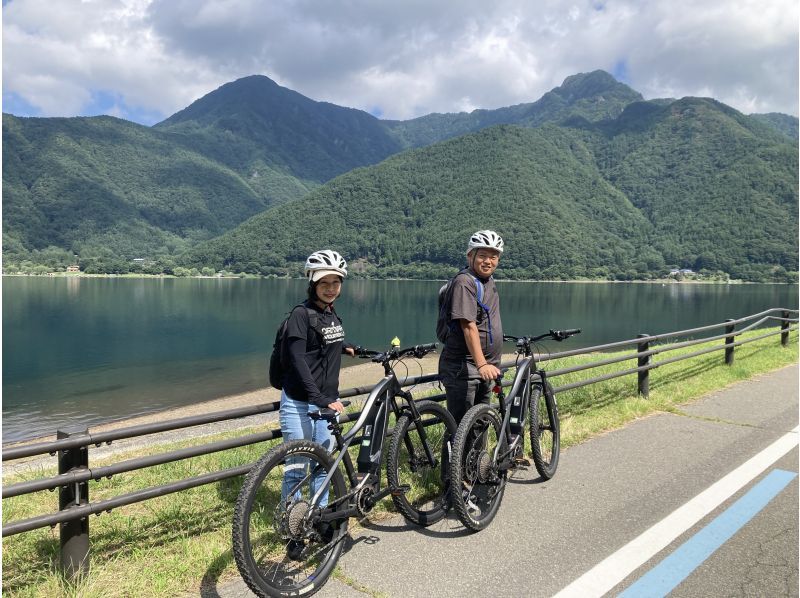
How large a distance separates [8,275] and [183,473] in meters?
194

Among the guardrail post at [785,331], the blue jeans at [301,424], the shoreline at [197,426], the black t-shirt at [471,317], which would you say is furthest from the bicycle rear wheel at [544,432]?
the guardrail post at [785,331]

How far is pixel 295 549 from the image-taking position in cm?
332

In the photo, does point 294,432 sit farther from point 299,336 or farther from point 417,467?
point 417,467

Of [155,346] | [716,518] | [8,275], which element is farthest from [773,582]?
[8,275]

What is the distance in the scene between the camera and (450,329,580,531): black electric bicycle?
4059 mm

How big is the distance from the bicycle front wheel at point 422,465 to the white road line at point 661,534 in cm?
122

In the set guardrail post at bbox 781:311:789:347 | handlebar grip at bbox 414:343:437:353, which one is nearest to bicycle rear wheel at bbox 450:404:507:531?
handlebar grip at bbox 414:343:437:353

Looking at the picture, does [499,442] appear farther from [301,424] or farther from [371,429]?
[301,424]

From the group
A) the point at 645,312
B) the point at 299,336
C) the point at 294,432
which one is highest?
the point at 299,336

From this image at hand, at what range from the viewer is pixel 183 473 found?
6.47 meters

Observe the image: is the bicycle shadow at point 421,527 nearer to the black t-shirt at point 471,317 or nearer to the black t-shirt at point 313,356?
the black t-shirt at point 313,356

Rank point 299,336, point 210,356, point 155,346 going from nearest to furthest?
point 299,336
point 210,356
point 155,346

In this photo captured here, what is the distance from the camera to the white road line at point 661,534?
328 cm

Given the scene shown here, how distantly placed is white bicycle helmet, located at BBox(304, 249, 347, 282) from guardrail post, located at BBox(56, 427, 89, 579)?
5.52 ft
